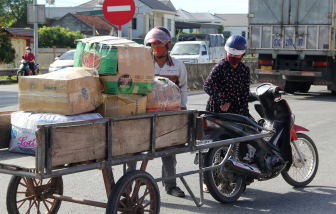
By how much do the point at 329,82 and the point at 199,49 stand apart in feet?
29.2

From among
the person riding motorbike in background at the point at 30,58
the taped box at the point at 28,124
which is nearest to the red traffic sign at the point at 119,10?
the taped box at the point at 28,124

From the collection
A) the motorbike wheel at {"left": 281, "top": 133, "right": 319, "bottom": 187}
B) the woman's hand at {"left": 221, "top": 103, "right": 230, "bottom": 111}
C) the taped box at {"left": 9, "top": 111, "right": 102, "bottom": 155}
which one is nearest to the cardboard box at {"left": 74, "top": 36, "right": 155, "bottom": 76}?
the taped box at {"left": 9, "top": 111, "right": 102, "bottom": 155}

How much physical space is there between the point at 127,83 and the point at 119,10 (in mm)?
4252

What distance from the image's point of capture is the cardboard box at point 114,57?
3504mm

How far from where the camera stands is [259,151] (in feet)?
15.6

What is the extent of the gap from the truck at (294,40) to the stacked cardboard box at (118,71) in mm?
11162

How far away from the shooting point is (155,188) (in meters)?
3.61

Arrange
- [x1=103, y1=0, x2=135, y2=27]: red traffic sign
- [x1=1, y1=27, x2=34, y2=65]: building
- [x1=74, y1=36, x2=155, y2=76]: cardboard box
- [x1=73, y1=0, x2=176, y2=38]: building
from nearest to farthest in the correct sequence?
[x1=74, y1=36, x2=155, y2=76]: cardboard box
[x1=103, y1=0, x2=135, y2=27]: red traffic sign
[x1=1, y1=27, x2=34, y2=65]: building
[x1=73, y1=0, x2=176, y2=38]: building

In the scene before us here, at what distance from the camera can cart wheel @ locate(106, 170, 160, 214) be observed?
329 centimetres

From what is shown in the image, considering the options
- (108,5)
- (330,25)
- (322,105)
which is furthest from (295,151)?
(330,25)

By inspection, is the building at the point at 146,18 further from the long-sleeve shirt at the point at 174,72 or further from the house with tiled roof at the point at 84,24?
the long-sleeve shirt at the point at 174,72

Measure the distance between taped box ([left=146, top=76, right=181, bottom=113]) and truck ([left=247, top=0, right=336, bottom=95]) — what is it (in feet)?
35.2

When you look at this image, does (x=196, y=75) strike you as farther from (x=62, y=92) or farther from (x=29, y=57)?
(x=62, y=92)

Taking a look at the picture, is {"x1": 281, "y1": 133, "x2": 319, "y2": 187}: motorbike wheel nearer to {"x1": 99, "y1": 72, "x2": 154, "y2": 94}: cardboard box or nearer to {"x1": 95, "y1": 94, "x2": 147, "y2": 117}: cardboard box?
{"x1": 99, "y1": 72, "x2": 154, "y2": 94}: cardboard box
